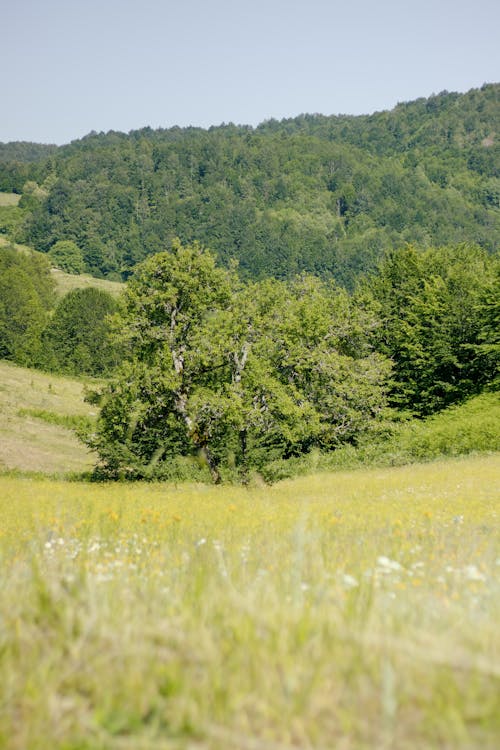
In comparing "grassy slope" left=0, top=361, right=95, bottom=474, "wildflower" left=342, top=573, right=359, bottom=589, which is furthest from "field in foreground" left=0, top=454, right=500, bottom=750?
"grassy slope" left=0, top=361, right=95, bottom=474

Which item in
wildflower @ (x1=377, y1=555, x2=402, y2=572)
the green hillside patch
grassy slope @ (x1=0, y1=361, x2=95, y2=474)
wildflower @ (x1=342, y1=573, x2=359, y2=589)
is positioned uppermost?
wildflower @ (x1=342, y1=573, x2=359, y2=589)

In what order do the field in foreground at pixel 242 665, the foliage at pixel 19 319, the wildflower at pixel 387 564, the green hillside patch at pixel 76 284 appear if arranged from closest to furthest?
1. the field in foreground at pixel 242 665
2. the wildflower at pixel 387 564
3. the foliage at pixel 19 319
4. the green hillside patch at pixel 76 284

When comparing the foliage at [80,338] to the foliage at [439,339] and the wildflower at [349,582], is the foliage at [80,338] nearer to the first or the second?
the foliage at [439,339]

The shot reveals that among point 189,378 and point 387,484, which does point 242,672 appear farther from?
point 189,378

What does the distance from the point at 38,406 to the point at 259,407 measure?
39038mm

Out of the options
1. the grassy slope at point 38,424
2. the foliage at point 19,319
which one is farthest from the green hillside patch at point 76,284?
the grassy slope at point 38,424

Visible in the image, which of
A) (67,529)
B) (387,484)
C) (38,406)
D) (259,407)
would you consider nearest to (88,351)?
(38,406)

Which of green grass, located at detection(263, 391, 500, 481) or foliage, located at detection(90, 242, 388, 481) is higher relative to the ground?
foliage, located at detection(90, 242, 388, 481)

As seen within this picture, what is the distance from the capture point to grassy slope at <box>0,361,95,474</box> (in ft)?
154

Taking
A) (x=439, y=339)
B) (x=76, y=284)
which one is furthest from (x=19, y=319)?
(x=76, y=284)

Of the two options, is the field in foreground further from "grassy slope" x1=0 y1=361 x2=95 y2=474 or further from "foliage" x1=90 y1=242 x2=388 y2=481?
"grassy slope" x1=0 y1=361 x2=95 y2=474

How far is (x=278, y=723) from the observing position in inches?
106

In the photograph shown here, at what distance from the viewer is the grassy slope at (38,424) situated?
154ft

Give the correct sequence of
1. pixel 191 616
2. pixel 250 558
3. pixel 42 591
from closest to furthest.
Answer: pixel 191 616 → pixel 42 591 → pixel 250 558
